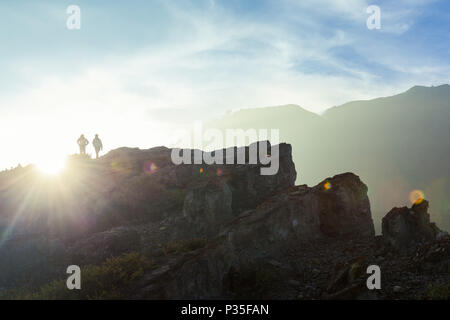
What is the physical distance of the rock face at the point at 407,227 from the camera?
13.2 m

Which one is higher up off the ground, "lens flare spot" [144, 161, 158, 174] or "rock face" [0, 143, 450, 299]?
"lens flare spot" [144, 161, 158, 174]

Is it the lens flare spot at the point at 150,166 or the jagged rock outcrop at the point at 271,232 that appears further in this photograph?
the lens flare spot at the point at 150,166

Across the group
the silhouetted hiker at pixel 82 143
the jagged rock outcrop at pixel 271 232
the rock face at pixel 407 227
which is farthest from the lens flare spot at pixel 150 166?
the rock face at pixel 407 227

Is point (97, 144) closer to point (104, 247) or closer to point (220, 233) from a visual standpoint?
point (104, 247)

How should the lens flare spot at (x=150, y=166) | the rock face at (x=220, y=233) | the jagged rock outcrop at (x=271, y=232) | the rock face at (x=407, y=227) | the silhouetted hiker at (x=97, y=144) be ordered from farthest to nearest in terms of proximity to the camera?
the silhouetted hiker at (x=97, y=144) → the lens flare spot at (x=150, y=166) → the rock face at (x=407, y=227) → the rock face at (x=220, y=233) → the jagged rock outcrop at (x=271, y=232)

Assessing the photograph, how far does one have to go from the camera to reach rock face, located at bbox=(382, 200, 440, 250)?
13.2m

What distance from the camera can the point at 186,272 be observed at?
1037cm

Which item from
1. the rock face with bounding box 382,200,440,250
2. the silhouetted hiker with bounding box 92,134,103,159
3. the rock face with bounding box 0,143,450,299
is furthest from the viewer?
the silhouetted hiker with bounding box 92,134,103,159

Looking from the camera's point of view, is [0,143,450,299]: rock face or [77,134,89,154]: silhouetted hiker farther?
[77,134,89,154]: silhouetted hiker

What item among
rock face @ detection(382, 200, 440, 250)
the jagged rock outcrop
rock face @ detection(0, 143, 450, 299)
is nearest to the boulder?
rock face @ detection(0, 143, 450, 299)

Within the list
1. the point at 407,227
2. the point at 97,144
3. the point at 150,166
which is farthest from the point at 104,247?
the point at 97,144

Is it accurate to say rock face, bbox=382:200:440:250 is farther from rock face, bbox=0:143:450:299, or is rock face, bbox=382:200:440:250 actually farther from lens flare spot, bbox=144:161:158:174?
lens flare spot, bbox=144:161:158:174

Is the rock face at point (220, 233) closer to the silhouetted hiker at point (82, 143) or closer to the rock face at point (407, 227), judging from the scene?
the rock face at point (407, 227)
